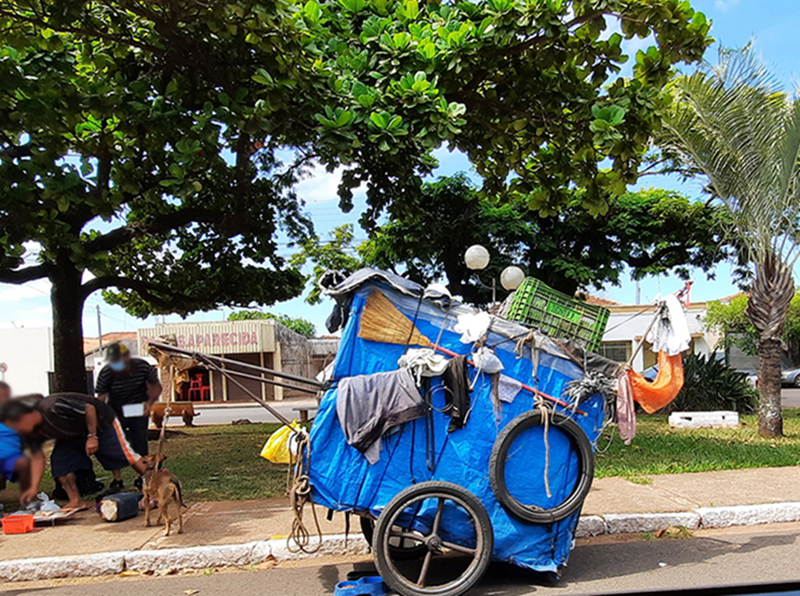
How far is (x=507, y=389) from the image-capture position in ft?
15.6

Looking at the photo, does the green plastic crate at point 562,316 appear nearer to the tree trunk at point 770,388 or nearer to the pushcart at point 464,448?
the pushcart at point 464,448

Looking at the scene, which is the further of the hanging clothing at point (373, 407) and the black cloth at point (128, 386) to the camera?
the hanging clothing at point (373, 407)

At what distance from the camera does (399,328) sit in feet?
15.6

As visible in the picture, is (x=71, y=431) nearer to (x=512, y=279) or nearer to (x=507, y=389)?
(x=507, y=389)

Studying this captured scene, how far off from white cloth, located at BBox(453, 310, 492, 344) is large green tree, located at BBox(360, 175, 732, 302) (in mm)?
10718

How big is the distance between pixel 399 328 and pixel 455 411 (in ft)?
2.27

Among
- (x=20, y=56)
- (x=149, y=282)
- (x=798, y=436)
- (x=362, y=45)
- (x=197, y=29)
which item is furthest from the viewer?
(x=149, y=282)

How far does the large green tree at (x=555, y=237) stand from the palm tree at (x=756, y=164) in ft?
15.7

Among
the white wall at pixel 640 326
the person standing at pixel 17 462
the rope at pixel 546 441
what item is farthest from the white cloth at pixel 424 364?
the white wall at pixel 640 326

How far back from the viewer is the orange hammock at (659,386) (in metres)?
5.03

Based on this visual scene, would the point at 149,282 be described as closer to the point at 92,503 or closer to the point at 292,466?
the point at 92,503

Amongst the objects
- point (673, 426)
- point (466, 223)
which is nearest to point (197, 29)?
point (466, 223)

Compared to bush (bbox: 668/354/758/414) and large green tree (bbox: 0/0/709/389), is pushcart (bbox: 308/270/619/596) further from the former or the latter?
bush (bbox: 668/354/758/414)

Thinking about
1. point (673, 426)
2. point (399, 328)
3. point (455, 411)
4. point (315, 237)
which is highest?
point (315, 237)
